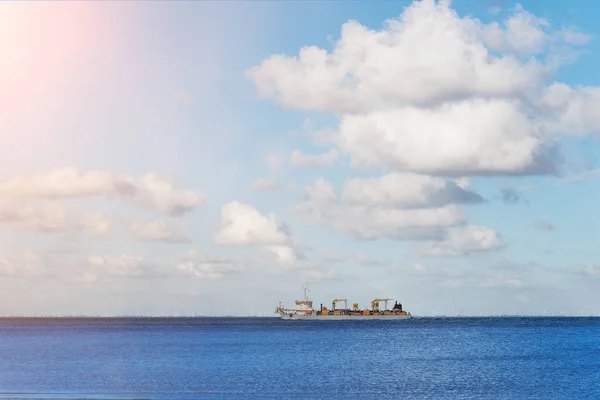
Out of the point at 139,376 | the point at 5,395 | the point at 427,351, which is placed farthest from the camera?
the point at 427,351

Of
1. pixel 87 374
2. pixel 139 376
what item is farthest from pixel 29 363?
pixel 139 376

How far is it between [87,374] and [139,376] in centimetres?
896

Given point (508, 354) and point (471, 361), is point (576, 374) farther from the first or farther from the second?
Result: point (508, 354)

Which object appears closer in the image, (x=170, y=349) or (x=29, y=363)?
(x=29, y=363)

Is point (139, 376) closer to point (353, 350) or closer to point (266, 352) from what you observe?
point (266, 352)

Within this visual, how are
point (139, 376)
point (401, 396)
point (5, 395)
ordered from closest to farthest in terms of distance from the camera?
point (5, 395) < point (401, 396) < point (139, 376)

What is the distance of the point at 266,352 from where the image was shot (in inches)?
6083

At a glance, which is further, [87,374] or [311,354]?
[311,354]

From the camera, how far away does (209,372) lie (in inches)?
4380

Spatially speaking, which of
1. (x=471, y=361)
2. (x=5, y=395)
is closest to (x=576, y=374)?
(x=471, y=361)

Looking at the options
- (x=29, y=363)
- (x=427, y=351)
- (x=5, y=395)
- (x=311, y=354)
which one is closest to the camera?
(x=5, y=395)

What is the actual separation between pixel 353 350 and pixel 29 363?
67025 mm

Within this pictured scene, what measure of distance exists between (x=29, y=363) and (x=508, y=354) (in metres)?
93.4

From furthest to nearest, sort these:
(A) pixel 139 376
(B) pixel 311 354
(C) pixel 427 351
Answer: (C) pixel 427 351
(B) pixel 311 354
(A) pixel 139 376
